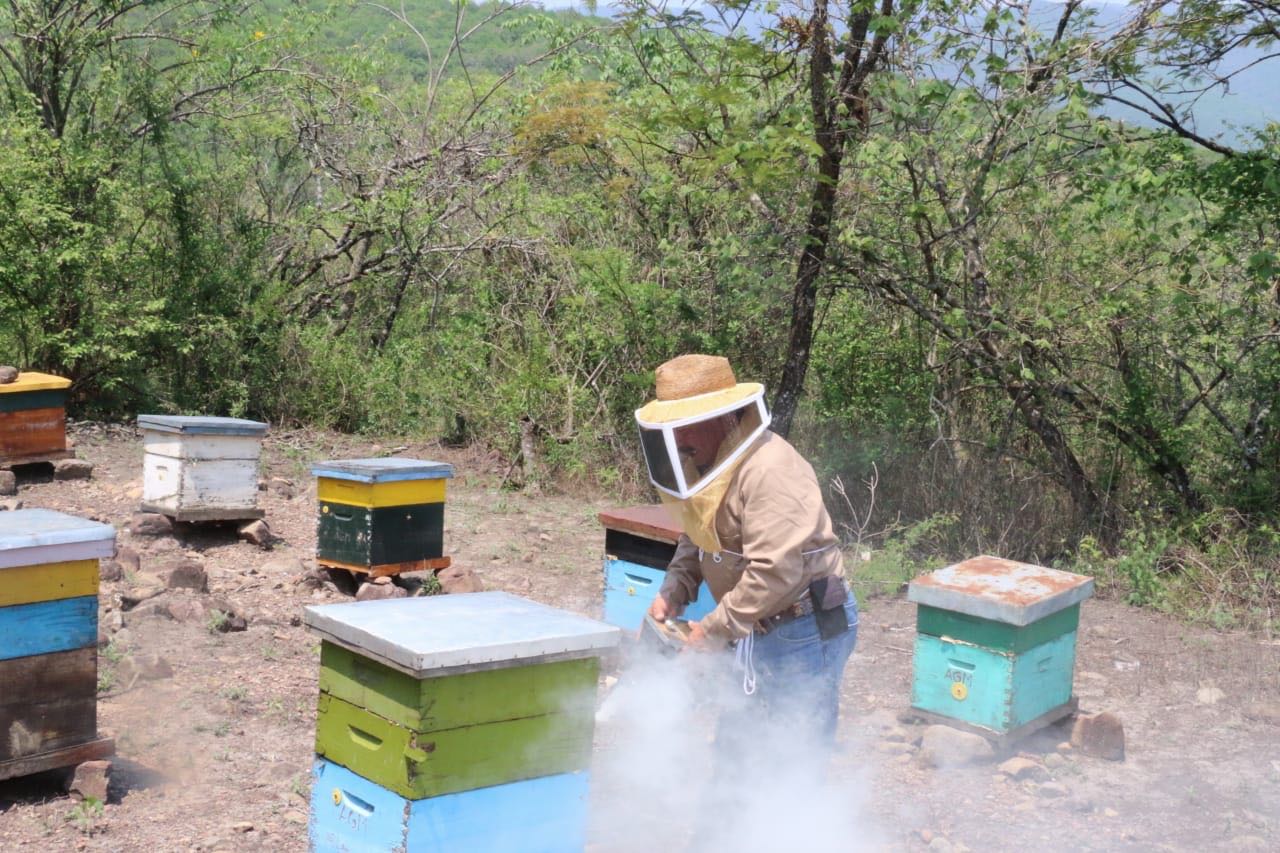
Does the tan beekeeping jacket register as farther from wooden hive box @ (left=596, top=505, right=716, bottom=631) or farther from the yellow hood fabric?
wooden hive box @ (left=596, top=505, right=716, bottom=631)

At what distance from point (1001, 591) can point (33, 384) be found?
6.57 metres

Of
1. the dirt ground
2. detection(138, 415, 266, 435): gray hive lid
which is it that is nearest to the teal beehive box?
the dirt ground

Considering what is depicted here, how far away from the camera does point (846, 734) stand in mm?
4898

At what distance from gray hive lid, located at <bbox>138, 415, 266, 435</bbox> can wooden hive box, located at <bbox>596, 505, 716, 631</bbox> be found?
2.63 meters

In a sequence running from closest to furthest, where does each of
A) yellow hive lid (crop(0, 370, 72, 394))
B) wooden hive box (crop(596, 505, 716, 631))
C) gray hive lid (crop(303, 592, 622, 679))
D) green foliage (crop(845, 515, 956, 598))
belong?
gray hive lid (crop(303, 592, 622, 679)) → wooden hive box (crop(596, 505, 716, 631)) → green foliage (crop(845, 515, 956, 598)) → yellow hive lid (crop(0, 370, 72, 394))

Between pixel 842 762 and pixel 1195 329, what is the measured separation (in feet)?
13.6

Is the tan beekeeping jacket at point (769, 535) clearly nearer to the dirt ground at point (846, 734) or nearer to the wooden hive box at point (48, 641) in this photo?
the dirt ground at point (846, 734)

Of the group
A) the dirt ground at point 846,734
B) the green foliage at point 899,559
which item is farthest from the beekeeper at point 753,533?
the green foliage at point 899,559

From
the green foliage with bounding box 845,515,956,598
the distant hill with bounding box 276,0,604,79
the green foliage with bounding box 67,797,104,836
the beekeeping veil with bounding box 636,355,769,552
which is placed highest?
the distant hill with bounding box 276,0,604,79

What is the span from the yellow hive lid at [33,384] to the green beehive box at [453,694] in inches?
235

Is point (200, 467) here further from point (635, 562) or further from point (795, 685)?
point (795, 685)

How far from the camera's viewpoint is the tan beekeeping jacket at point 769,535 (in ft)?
9.34

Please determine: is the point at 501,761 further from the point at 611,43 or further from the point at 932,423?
the point at 611,43

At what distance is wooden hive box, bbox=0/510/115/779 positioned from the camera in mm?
3342
